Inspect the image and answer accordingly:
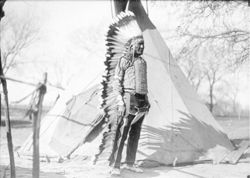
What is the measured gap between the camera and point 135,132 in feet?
18.7

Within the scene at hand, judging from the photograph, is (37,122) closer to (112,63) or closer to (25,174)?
(25,174)

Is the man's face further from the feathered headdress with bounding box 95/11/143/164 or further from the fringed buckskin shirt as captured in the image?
the feathered headdress with bounding box 95/11/143/164

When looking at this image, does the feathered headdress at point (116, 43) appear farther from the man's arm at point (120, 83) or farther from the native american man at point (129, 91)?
the man's arm at point (120, 83)

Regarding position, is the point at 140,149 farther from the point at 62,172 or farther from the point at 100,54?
the point at 100,54

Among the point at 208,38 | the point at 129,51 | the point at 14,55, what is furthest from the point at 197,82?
the point at 129,51

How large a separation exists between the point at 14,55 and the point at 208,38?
22694mm

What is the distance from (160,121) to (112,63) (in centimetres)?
157

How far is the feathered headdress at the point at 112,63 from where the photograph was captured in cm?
610

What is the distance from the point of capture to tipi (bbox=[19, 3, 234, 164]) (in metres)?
6.72

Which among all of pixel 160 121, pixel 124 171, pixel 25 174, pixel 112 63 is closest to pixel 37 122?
pixel 25 174

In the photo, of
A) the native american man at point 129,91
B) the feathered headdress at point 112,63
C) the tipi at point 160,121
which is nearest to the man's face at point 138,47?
the native american man at point 129,91

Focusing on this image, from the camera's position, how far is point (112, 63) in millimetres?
6461

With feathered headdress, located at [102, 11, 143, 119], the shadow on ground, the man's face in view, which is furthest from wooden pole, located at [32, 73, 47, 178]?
feathered headdress, located at [102, 11, 143, 119]

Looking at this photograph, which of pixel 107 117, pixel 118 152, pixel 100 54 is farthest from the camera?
pixel 100 54
